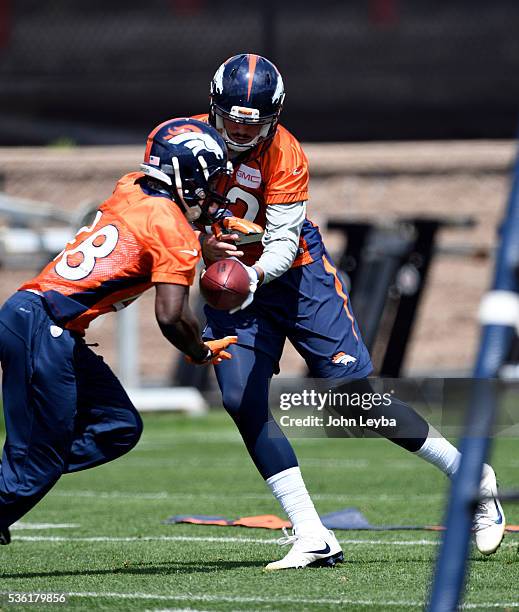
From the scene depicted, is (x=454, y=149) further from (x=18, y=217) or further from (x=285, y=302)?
(x=285, y=302)

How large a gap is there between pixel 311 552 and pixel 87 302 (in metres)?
1.22

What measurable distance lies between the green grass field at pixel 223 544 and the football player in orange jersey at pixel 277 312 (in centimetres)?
32

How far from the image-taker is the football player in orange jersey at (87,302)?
15.4 ft

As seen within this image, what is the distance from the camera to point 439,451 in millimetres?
5445

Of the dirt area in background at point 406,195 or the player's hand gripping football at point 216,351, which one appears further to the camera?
the dirt area in background at point 406,195

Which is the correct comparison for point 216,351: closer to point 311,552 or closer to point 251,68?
point 311,552

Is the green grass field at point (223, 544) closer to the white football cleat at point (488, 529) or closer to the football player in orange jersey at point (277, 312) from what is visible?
the white football cleat at point (488, 529)

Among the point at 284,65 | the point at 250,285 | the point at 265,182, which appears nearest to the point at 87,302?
the point at 250,285

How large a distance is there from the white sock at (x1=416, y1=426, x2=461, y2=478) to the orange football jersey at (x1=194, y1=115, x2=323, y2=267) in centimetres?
83

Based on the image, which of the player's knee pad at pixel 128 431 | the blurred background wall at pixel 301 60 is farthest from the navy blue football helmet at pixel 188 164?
the blurred background wall at pixel 301 60

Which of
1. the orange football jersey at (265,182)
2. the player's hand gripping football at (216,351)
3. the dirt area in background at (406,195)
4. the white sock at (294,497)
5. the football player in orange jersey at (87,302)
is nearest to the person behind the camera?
the football player in orange jersey at (87,302)

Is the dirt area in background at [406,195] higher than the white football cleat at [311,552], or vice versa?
the white football cleat at [311,552]

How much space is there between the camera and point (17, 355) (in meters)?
4.73

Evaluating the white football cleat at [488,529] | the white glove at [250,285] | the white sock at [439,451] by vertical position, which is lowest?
the white football cleat at [488,529]
